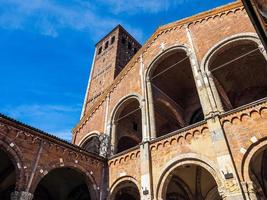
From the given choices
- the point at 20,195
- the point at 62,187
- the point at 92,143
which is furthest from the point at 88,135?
the point at 20,195

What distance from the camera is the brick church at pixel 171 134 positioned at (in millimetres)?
8836

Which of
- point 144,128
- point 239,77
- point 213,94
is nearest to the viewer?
point 213,94

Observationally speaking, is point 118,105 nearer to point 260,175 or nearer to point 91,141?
point 91,141

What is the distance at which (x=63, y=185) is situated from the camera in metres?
14.2

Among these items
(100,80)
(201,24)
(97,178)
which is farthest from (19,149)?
(100,80)

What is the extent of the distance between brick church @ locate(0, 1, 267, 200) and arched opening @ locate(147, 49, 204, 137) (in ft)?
0.23

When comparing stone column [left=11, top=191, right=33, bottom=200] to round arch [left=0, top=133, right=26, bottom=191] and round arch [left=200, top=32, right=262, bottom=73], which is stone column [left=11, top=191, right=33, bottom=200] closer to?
round arch [left=0, top=133, right=26, bottom=191]

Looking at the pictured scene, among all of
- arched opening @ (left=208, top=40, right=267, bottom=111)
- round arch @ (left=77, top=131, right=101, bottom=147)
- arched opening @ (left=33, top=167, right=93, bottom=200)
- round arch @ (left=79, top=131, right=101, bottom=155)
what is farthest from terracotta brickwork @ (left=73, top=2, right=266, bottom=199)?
arched opening @ (left=33, top=167, right=93, bottom=200)

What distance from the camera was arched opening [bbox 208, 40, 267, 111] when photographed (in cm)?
1359

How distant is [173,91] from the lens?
1659 centimetres

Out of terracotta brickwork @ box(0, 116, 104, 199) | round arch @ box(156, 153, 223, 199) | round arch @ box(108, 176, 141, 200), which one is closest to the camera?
terracotta brickwork @ box(0, 116, 104, 199)

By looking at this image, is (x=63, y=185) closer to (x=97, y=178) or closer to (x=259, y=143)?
(x=97, y=178)

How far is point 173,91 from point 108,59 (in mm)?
12837

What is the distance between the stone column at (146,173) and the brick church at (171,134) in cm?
4
